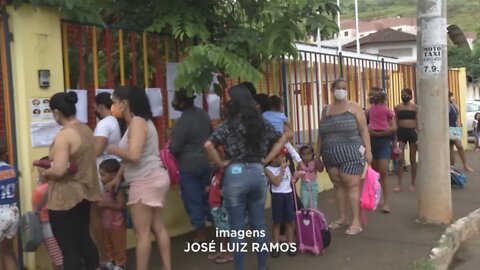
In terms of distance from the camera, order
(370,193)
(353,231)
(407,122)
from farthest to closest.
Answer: (407,122) < (353,231) < (370,193)

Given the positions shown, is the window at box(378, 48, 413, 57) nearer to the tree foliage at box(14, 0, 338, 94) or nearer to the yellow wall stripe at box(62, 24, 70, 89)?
the tree foliage at box(14, 0, 338, 94)

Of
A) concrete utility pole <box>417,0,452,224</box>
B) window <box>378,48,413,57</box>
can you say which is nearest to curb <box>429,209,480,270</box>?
concrete utility pole <box>417,0,452,224</box>

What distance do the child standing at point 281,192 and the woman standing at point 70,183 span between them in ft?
5.78

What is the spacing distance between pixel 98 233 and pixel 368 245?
2713 millimetres

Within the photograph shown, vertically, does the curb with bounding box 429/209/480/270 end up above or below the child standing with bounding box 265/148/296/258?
below

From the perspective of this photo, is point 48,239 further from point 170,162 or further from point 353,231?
point 353,231

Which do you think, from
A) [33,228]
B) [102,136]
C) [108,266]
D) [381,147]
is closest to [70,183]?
[33,228]

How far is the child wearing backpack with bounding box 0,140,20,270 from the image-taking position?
412cm

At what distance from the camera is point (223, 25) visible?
6082 mm

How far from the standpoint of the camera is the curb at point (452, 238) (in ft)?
17.3

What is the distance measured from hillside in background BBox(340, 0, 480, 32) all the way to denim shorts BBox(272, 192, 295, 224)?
113 metres

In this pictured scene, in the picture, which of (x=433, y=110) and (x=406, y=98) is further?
(x=406, y=98)

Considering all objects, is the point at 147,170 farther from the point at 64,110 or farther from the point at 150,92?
the point at 150,92

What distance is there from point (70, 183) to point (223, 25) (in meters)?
2.75
